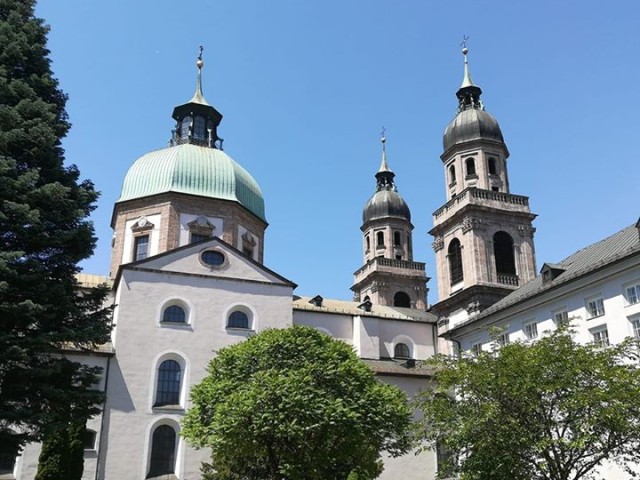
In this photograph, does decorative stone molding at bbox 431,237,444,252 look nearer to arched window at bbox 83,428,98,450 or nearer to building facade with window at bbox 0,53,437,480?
building facade with window at bbox 0,53,437,480

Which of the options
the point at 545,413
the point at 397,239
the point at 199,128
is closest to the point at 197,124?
the point at 199,128

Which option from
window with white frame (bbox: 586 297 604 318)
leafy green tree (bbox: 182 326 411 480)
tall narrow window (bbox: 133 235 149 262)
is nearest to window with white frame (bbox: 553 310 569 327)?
window with white frame (bbox: 586 297 604 318)

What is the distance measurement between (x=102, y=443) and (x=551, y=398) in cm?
1921

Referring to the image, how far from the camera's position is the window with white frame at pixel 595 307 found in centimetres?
2631

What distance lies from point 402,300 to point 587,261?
1068 inches

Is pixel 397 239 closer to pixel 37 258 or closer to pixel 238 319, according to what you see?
pixel 238 319

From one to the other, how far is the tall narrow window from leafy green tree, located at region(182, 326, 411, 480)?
1431 centimetres

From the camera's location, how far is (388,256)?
5816cm

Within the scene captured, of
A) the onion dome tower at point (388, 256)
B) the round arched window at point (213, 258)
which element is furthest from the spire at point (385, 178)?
the round arched window at point (213, 258)

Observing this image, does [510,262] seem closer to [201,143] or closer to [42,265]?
[201,143]

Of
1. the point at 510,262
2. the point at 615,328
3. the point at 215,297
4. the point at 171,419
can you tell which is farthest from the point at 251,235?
the point at 615,328

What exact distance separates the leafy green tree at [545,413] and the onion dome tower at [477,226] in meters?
20.0

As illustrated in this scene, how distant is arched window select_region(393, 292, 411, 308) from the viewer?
5538cm

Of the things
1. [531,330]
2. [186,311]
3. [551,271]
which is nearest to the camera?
[531,330]
